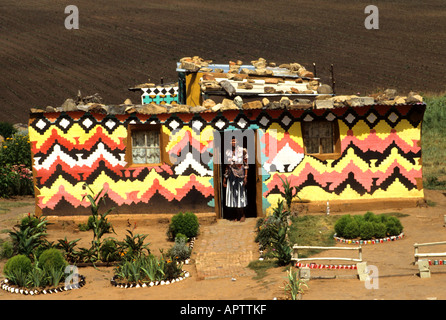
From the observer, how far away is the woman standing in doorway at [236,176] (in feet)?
62.4

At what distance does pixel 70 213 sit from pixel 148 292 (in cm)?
612

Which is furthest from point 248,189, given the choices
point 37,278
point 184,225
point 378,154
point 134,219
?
point 37,278

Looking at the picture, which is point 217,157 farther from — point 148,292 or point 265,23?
point 265,23

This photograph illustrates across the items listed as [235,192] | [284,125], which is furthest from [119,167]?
[284,125]

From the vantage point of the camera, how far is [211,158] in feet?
63.0

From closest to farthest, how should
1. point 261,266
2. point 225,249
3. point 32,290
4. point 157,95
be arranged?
point 32,290
point 261,266
point 225,249
point 157,95

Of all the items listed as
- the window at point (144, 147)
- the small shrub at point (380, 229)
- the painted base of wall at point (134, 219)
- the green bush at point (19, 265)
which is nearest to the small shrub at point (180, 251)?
the painted base of wall at point (134, 219)

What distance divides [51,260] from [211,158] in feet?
18.6

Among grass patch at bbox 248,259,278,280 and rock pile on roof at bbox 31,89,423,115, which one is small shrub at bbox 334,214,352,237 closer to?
grass patch at bbox 248,259,278,280

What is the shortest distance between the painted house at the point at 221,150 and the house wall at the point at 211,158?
0.02 metres

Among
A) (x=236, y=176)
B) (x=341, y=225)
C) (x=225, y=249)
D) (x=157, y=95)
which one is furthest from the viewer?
(x=157, y=95)

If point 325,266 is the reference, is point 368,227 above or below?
above

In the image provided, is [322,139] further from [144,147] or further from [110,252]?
[110,252]

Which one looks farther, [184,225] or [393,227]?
[184,225]
